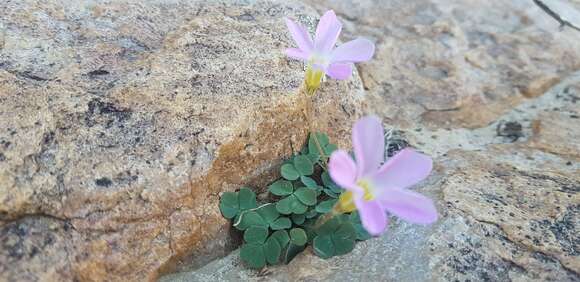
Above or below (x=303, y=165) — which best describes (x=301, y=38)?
above

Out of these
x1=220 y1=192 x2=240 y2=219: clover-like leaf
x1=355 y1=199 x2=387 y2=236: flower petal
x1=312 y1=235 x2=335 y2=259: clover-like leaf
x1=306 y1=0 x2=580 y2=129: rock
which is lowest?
x1=312 y1=235 x2=335 y2=259: clover-like leaf

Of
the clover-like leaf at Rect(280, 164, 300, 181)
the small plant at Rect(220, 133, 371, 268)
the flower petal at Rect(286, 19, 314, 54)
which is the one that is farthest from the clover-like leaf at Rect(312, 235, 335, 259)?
the flower petal at Rect(286, 19, 314, 54)

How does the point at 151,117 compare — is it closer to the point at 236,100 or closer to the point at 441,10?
the point at 236,100

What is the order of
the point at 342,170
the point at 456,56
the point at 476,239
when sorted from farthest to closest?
the point at 456,56 < the point at 476,239 < the point at 342,170

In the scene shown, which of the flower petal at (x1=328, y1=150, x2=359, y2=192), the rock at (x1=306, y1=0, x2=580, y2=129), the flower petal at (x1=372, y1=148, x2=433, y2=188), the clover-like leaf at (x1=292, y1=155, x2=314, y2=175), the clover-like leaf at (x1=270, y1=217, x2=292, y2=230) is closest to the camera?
the flower petal at (x1=328, y1=150, x2=359, y2=192)

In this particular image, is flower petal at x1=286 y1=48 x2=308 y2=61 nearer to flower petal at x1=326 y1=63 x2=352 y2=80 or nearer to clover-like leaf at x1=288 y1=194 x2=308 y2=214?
flower petal at x1=326 y1=63 x2=352 y2=80

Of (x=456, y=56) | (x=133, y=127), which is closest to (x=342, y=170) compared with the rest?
(x=133, y=127)

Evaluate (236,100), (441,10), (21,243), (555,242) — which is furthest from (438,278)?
(441,10)

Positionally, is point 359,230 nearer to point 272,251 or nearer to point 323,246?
point 323,246
